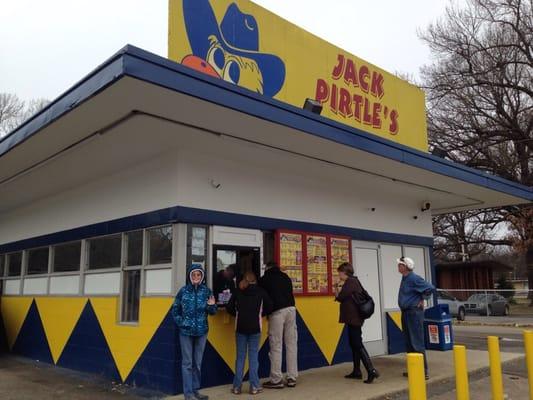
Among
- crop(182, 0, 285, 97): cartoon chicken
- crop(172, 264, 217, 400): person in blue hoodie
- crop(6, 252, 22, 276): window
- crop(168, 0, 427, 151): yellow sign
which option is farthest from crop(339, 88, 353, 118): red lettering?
crop(6, 252, 22, 276): window

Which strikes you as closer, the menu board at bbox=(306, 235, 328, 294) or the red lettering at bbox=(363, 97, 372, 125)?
the menu board at bbox=(306, 235, 328, 294)

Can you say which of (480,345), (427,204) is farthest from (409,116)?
(480,345)

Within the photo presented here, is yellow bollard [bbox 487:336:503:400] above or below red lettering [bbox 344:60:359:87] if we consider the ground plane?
below

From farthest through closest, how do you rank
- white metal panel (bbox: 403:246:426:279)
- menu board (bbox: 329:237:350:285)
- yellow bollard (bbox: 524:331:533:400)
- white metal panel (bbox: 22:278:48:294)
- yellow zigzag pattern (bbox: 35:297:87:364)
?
white metal panel (bbox: 403:246:426:279) → white metal panel (bbox: 22:278:48:294) → menu board (bbox: 329:237:350:285) → yellow zigzag pattern (bbox: 35:297:87:364) → yellow bollard (bbox: 524:331:533:400)

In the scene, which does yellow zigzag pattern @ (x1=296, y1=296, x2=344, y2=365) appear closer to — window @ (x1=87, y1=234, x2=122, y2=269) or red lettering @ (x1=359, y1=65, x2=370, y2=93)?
window @ (x1=87, y1=234, x2=122, y2=269)

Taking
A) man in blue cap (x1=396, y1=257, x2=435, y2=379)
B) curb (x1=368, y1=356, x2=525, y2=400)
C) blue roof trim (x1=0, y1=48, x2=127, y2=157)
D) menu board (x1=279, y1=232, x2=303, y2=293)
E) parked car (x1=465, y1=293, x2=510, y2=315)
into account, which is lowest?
curb (x1=368, y1=356, x2=525, y2=400)

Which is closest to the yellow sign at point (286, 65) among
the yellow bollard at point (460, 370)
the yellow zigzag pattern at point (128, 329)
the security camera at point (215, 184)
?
the security camera at point (215, 184)

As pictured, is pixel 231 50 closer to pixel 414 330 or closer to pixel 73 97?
pixel 73 97

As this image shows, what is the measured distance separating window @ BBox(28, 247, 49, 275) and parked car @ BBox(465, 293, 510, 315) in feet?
70.0

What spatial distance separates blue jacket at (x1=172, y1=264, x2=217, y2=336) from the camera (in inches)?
247

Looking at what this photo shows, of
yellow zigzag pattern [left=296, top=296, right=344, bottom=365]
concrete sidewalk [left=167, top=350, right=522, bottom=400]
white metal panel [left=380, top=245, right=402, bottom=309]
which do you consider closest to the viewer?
concrete sidewalk [left=167, top=350, right=522, bottom=400]

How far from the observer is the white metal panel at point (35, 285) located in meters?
10.3

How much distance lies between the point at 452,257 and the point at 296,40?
44411 millimetres

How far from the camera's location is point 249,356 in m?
6.75
